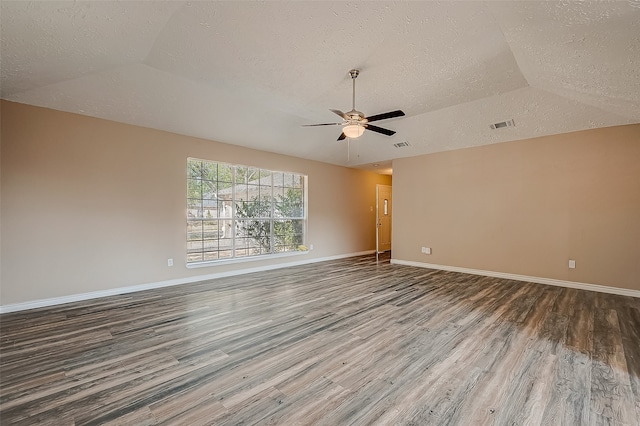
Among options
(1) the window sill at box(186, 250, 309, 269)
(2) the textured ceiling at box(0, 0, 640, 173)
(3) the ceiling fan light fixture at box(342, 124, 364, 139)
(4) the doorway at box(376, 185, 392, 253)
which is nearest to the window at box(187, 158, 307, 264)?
(1) the window sill at box(186, 250, 309, 269)

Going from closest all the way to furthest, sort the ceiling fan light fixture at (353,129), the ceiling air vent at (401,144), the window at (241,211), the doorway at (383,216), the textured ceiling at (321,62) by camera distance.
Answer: the textured ceiling at (321,62) → the ceiling fan light fixture at (353,129) → the window at (241,211) → the ceiling air vent at (401,144) → the doorway at (383,216)

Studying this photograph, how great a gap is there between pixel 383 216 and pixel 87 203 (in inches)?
296

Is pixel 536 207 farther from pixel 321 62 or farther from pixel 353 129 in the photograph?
pixel 321 62

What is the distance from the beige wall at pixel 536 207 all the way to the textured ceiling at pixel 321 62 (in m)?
0.47

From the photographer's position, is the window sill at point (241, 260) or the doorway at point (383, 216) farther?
the doorway at point (383, 216)

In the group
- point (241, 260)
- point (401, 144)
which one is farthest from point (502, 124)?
point (241, 260)

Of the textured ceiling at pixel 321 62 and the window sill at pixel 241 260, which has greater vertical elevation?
the textured ceiling at pixel 321 62

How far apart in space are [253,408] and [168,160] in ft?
14.5

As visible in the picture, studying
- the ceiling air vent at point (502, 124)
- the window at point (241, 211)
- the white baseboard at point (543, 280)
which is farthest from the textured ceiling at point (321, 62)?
the white baseboard at point (543, 280)

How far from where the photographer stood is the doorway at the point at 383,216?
885 centimetres

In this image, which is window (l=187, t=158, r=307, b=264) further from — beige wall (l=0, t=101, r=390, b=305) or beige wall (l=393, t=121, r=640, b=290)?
beige wall (l=393, t=121, r=640, b=290)

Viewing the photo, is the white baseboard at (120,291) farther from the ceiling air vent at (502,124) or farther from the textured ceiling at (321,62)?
the ceiling air vent at (502,124)

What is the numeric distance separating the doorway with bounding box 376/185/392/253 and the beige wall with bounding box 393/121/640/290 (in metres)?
1.96

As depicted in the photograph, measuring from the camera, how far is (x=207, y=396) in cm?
187
